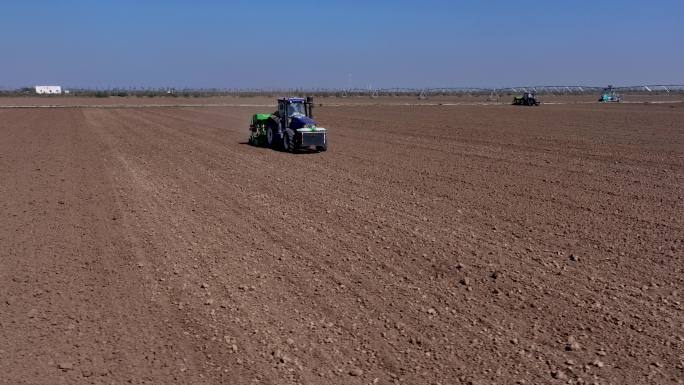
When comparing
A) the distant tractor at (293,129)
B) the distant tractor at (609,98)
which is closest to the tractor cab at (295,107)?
the distant tractor at (293,129)

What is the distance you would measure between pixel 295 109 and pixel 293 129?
91 cm

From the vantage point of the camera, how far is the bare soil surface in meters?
5.47

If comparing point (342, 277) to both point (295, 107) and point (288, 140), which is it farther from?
Answer: point (295, 107)

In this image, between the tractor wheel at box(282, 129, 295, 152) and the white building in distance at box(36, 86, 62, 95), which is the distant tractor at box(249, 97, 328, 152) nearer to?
the tractor wheel at box(282, 129, 295, 152)

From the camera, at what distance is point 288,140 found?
71.0 ft

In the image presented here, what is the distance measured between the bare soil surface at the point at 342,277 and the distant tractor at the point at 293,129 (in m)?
5.01

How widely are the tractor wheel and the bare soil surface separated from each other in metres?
5.49

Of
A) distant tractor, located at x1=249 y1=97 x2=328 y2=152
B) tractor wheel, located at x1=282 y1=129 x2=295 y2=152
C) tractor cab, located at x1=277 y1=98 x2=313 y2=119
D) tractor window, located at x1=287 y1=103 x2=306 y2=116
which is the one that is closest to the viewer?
distant tractor, located at x1=249 y1=97 x2=328 y2=152

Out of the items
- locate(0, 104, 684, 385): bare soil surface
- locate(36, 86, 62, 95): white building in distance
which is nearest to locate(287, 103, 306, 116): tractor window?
locate(0, 104, 684, 385): bare soil surface

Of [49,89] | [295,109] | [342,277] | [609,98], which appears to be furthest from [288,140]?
[49,89]

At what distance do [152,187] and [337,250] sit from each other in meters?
6.59

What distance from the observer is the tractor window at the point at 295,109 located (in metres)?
21.7

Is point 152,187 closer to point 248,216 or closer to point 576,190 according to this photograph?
point 248,216

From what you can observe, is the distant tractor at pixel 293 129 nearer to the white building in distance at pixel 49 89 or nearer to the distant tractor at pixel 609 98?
the distant tractor at pixel 609 98
